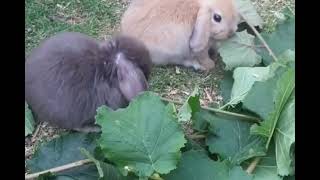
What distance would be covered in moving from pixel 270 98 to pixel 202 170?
49 cm

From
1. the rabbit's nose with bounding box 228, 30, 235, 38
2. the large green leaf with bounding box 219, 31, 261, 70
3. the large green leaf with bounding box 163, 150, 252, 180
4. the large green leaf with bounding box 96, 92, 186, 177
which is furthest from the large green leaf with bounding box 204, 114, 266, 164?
the rabbit's nose with bounding box 228, 30, 235, 38

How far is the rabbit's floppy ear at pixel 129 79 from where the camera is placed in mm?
2717

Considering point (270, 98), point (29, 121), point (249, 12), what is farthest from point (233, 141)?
point (249, 12)

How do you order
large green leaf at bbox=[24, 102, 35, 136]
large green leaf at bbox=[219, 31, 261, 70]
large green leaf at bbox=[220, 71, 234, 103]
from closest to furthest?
large green leaf at bbox=[24, 102, 35, 136], large green leaf at bbox=[220, 71, 234, 103], large green leaf at bbox=[219, 31, 261, 70]

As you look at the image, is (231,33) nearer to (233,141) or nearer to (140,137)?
(233,141)

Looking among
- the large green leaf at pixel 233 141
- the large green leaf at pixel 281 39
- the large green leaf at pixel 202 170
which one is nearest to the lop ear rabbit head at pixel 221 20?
the large green leaf at pixel 281 39

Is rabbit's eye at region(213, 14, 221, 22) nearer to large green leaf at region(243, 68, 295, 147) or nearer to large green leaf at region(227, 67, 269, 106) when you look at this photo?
large green leaf at region(227, 67, 269, 106)

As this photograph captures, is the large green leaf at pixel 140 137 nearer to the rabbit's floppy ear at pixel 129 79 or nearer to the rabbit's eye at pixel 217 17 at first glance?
the rabbit's floppy ear at pixel 129 79

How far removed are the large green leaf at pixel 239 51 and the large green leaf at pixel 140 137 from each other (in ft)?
2.84

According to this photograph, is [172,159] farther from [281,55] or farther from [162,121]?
[281,55]

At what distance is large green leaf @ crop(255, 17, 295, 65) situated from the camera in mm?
3062

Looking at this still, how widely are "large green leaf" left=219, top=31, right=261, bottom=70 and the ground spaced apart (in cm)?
12
